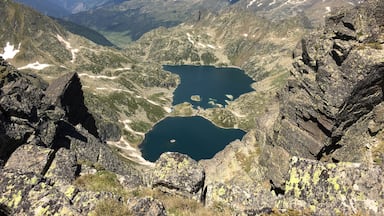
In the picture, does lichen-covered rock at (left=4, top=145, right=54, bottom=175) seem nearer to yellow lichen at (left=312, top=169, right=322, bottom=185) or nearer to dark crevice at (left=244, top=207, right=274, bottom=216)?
dark crevice at (left=244, top=207, right=274, bottom=216)

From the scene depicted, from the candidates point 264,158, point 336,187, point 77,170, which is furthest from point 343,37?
point 77,170

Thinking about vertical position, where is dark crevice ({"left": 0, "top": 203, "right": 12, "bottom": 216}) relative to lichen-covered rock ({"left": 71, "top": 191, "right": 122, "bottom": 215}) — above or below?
above

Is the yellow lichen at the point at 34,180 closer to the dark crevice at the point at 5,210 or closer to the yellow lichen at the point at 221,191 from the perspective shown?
the dark crevice at the point at 5,210

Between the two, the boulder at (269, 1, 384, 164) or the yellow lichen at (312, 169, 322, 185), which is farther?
the boulder at (269, 1, 384, 164)

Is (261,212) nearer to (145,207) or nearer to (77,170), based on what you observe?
(145,207)

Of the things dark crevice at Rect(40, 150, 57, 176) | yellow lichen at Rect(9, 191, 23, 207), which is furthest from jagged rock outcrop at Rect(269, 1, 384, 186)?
yellow lichen at Rect(9, 191, 23, 207)
